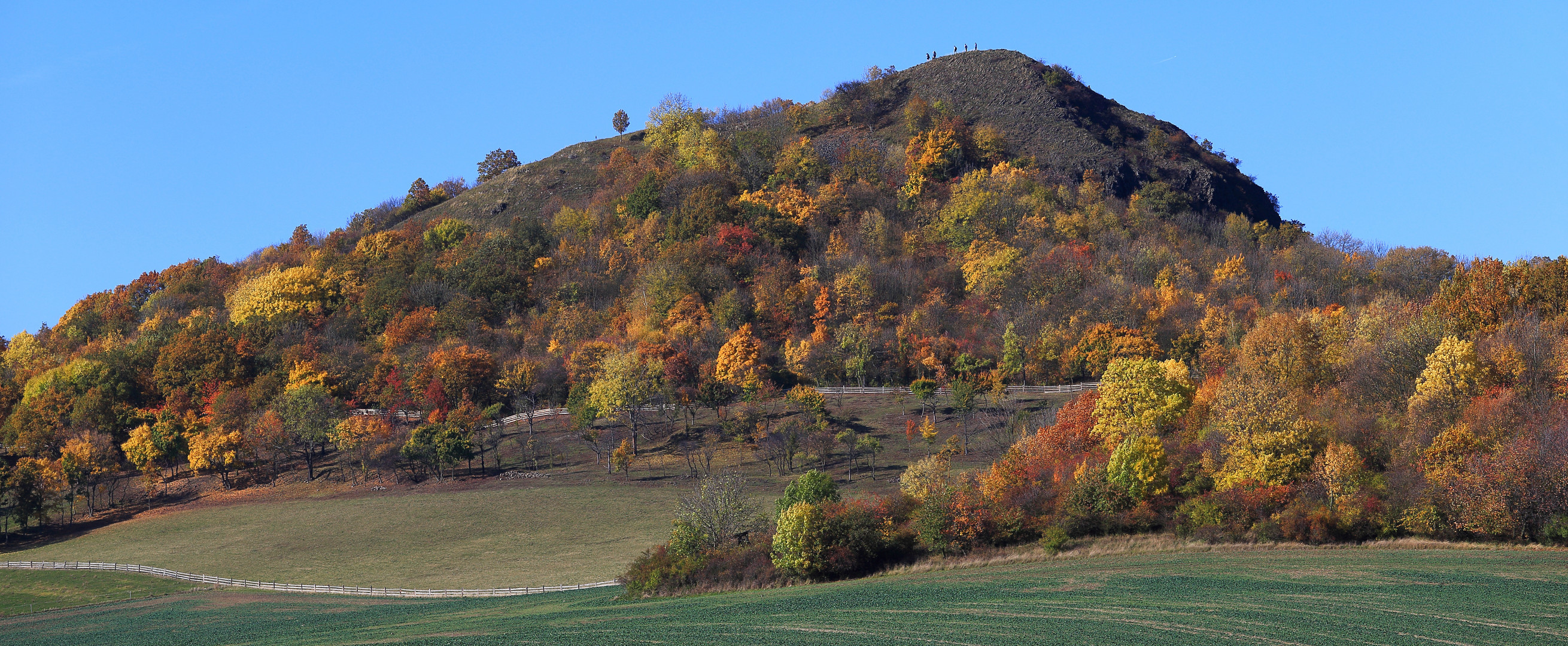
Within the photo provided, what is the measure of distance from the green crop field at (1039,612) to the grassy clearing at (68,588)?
9.33 m

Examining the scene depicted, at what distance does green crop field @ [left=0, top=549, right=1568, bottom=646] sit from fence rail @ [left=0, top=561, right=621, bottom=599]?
6.65 ft

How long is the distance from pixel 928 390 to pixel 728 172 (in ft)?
256

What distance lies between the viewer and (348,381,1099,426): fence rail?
380 feet

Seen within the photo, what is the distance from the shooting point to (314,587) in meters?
77.2

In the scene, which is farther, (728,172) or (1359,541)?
(728,172)

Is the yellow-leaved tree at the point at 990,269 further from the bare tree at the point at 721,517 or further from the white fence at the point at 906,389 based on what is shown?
the bare tree at the point at 721,517

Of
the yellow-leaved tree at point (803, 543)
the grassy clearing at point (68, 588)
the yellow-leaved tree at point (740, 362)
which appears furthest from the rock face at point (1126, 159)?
the grassy clearing at point (68, 588)

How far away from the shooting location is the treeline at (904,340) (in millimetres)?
70250

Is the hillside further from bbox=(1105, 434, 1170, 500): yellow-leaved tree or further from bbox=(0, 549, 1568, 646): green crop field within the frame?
bbox=(0, 549, 1568, 646): green crop field

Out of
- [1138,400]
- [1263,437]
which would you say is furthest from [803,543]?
[1138,400]

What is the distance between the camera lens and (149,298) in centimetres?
17488

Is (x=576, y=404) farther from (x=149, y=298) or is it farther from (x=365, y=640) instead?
(x=149, y=298)

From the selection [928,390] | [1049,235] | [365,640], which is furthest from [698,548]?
[1049,235]

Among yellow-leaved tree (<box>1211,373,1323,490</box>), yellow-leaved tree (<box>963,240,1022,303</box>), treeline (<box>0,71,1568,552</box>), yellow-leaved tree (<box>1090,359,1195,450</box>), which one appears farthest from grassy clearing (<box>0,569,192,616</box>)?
yellow-leaved tree (<box>963,240,1022,303</box>)
